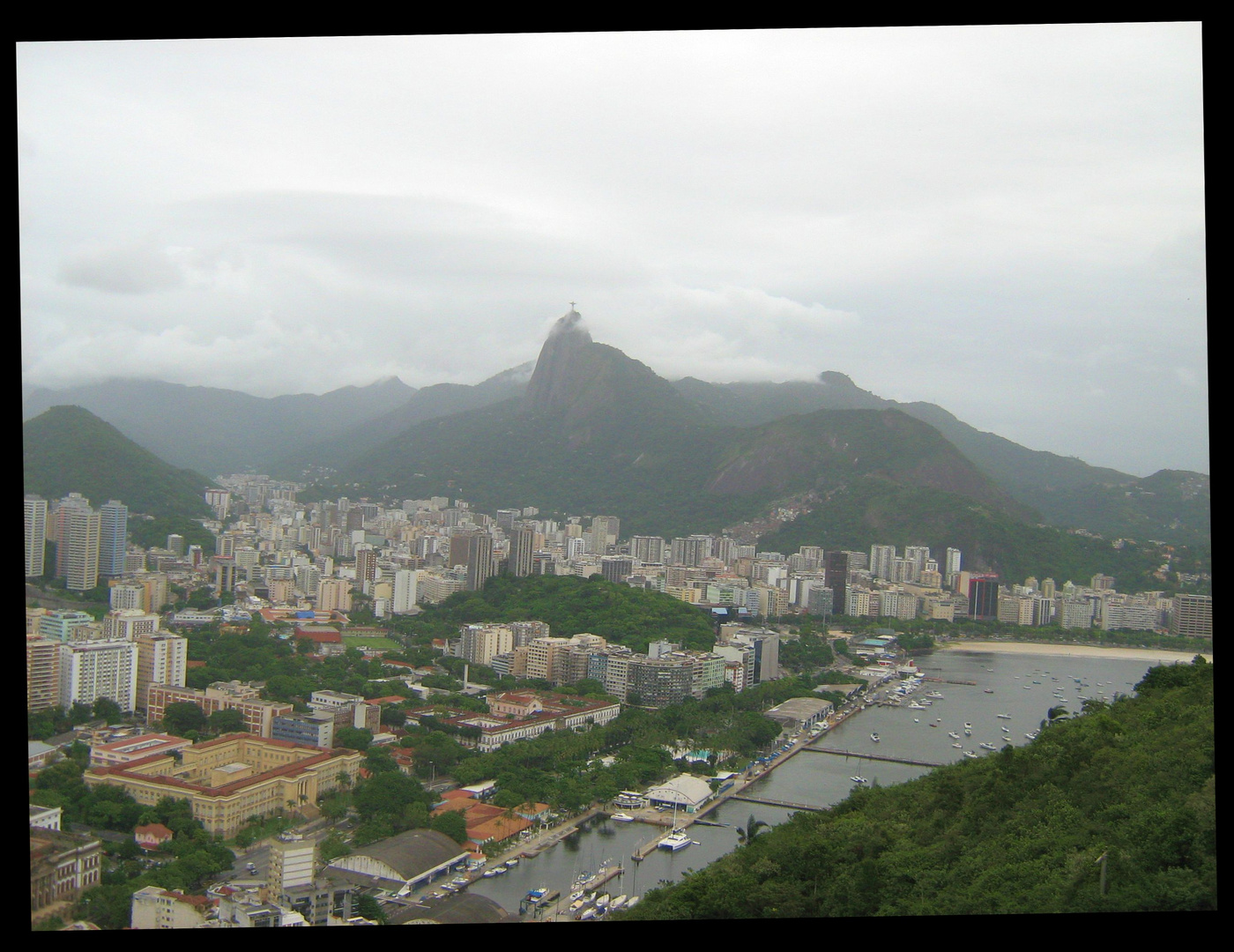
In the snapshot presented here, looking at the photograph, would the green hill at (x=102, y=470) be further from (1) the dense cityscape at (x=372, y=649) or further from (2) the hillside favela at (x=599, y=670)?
(1) the dense cityscape at (x=372, y=649)

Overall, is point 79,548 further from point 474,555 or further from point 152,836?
point 152,836

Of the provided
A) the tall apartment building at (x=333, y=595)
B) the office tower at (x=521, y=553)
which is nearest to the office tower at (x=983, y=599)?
the office tower at (x=521, y=553)

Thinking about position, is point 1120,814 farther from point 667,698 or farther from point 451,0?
point 667,698

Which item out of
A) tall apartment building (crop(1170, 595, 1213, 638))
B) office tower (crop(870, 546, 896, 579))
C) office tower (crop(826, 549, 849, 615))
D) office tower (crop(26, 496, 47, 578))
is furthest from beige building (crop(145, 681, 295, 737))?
office tower (crop(870, 546, 896, 579))

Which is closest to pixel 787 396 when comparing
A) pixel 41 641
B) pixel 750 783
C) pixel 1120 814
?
pixel 750 783

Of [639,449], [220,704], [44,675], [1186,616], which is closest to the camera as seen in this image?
[44,675]

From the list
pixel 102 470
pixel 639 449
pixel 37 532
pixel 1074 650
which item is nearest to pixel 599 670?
pixel 37 532
